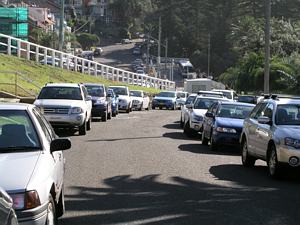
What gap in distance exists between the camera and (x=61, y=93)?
22781 millimetres

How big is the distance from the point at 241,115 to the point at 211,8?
105192 mm

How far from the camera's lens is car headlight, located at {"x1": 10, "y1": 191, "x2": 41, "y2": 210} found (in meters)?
6.01

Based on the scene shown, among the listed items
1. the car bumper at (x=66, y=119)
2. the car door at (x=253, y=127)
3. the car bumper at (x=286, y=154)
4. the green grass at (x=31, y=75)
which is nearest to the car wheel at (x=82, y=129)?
the car bumper at (x=66, y=119)

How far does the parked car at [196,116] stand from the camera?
2337 cm

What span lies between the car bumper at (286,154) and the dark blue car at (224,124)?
5790mm

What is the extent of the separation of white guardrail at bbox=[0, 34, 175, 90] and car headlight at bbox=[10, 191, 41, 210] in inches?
1417

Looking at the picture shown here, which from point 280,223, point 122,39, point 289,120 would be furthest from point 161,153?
point 122,39

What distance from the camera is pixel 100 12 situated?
638 ft

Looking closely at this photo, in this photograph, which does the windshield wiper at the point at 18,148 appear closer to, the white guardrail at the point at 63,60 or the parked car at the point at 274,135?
the parked car at the point at 274,135

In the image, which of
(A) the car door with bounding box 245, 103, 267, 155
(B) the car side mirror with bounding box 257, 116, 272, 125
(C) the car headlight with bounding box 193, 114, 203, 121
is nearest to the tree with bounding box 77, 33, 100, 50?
(C) the car headlight with bounding box 193, 114, 203, 121

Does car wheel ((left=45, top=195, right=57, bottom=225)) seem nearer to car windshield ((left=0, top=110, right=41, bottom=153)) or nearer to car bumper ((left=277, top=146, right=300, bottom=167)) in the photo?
car windshield ((left=0, top=110, right=41, bottom=153))

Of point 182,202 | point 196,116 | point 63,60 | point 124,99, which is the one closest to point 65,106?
point 196,116

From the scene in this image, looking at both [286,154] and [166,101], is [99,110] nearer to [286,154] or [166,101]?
[286,154]

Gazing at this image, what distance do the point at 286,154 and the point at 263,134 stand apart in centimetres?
146
